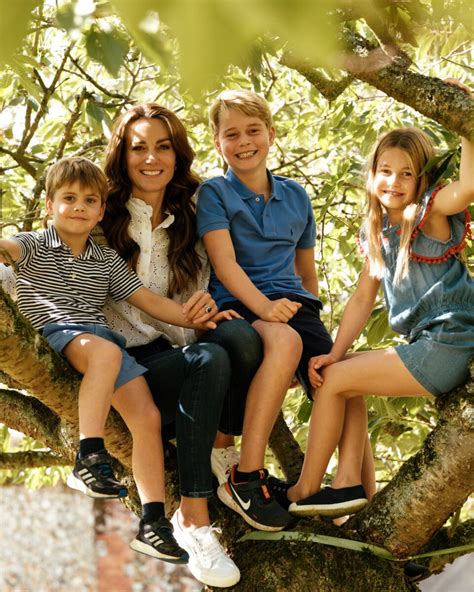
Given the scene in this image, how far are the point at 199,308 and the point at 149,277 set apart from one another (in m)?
0.29

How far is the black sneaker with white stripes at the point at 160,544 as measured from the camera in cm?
220

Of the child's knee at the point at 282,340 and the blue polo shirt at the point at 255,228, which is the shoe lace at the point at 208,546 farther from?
the blue polo shirt at the point at 255,228

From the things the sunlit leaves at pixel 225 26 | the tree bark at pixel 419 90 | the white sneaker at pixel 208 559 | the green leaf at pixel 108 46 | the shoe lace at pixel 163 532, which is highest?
the tree bark at pixel 419 90

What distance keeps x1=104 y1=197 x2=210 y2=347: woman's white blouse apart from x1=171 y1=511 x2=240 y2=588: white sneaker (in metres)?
0.64

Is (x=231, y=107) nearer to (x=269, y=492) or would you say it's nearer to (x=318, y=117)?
(x=269, y=492)

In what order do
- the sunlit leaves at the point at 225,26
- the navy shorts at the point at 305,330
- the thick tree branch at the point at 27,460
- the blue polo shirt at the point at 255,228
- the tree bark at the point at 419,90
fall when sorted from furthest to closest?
the thick tree branch at the point at 27,460, the blue polo shirt at the point at 255,228, the navy shorts at the point at 305,330, the tree bark at the point at 419,90, the sunlit leaves at the point at 225,26

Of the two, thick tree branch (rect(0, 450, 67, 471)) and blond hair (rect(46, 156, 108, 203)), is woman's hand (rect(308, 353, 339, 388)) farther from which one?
thick tree branch (rect(0, 450, 67, 471))

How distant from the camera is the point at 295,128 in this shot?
16.9ft

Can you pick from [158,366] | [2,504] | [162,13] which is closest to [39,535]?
[2,504]

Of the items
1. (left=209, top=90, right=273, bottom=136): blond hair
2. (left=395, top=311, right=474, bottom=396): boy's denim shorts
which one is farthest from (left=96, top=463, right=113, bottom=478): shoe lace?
(left=209, top=90, right=273, bottom=136): blond hair

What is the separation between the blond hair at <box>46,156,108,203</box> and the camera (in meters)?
2.55

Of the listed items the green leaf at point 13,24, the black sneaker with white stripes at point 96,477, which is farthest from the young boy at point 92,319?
the green leaf at point 13,24

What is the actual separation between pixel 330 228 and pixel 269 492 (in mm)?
2348

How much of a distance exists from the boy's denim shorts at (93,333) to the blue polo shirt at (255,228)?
41cm
